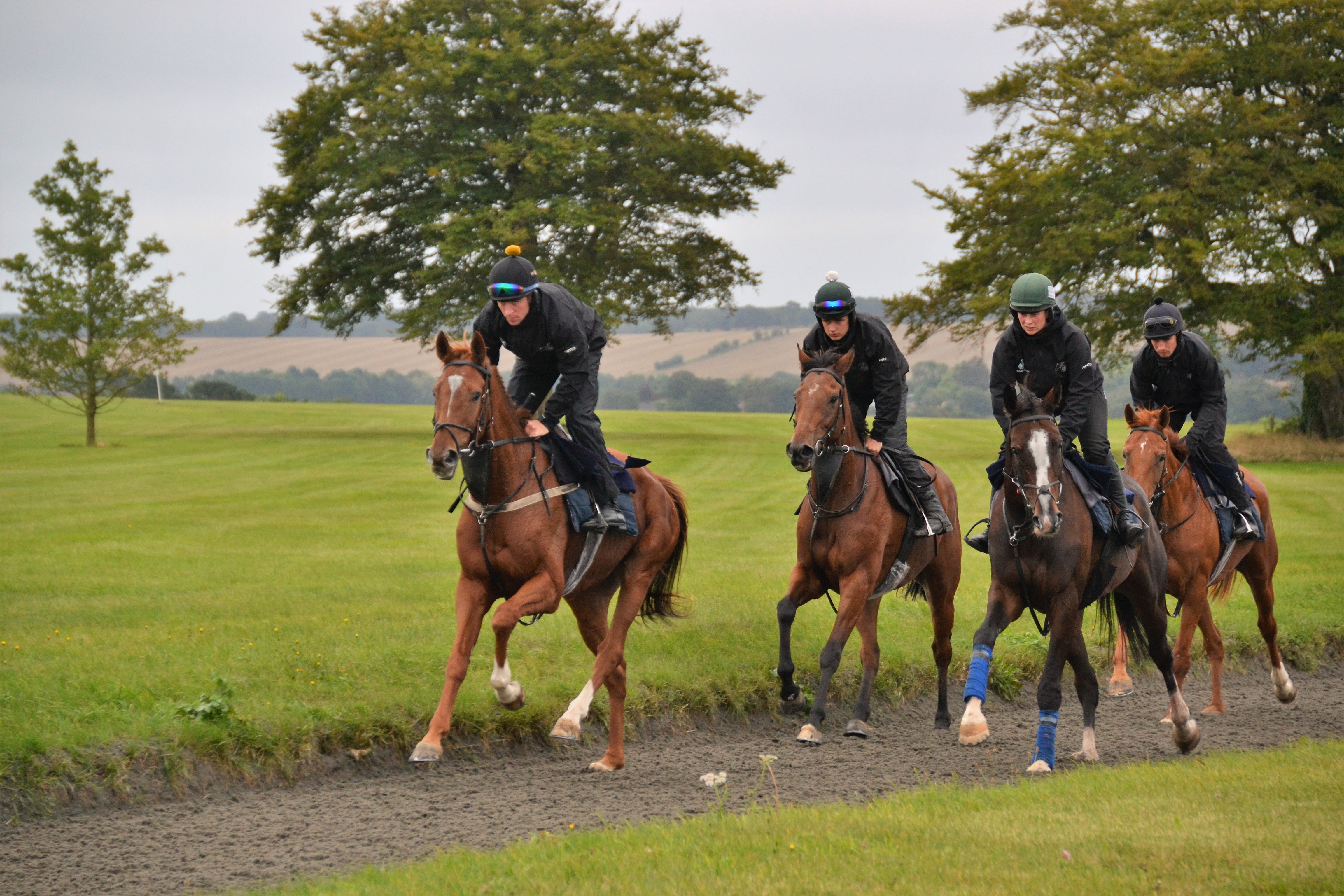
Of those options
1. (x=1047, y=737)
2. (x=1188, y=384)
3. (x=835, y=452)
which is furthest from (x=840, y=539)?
(x=1188, y=384)

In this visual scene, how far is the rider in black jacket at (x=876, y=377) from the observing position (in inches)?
338

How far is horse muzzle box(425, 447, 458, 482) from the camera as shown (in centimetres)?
650

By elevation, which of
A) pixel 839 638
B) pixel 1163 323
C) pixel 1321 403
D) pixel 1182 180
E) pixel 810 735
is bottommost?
pixel 810 735

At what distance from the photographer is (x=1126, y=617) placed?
8992 mm

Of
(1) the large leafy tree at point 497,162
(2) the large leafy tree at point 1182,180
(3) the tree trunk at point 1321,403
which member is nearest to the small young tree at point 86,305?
(1) the large leafy tree at point 497,162

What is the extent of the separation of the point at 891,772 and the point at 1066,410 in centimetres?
273

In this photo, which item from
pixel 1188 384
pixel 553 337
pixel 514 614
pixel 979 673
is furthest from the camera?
pixel 1188 384

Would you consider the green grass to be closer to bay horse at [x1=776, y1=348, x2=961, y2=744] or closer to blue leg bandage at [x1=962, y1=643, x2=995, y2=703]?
blue leg bandage at [x1=962, y1=643, x2=995, y2=703]

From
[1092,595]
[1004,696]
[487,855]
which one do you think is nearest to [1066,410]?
[1092,595]

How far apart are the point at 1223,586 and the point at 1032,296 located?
4630 millimetres

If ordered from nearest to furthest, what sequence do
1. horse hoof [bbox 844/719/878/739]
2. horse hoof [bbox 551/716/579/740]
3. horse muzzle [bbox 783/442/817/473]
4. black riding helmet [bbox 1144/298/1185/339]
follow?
1. horse hoof [bbox 551/716/579/740]
2. horse muzzle [bbox 783/442/817/473]
3. horse hoof [bbox 844/719/878/739]
4. black riding helmet [bbox 1144/298/1185/339]

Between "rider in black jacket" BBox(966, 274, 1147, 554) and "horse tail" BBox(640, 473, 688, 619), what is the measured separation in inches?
84.4

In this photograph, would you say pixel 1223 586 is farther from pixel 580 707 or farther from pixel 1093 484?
pixel 580 707

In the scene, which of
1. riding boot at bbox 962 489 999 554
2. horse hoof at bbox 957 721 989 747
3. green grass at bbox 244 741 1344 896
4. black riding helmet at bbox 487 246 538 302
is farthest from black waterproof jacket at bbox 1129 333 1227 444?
black riding helmet at bbox 487 246 538 302
